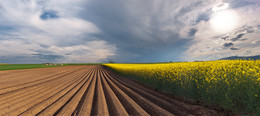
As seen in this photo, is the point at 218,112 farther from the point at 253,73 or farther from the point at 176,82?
the point at 176,82

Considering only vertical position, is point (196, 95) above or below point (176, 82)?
below

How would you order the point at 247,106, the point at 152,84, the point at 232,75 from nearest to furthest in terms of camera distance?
the point at 247,106
the point at 232,75
the point at 152,84

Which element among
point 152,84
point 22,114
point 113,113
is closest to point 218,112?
point 113,113

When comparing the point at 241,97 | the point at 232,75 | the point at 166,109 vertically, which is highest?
the point at 232,75

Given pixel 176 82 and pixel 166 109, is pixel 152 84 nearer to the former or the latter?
pixel 176 82

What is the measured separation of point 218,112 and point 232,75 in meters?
1.66

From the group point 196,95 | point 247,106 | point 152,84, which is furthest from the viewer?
point 152,84

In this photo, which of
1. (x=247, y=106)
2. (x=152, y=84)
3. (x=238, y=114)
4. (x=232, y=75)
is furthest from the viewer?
(x=152, y=84)

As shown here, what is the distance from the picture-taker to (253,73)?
13.5ft

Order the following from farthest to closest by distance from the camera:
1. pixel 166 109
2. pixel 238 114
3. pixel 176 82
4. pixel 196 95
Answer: pixel 176 82 → pixel 196 95 → pixel 166 109 → pixel 238 114

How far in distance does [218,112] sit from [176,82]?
284 centimetres

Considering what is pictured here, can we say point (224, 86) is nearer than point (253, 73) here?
No

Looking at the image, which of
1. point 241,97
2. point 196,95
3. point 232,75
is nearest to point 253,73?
point 232,75

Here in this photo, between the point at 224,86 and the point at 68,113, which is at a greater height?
the point at 224,86
